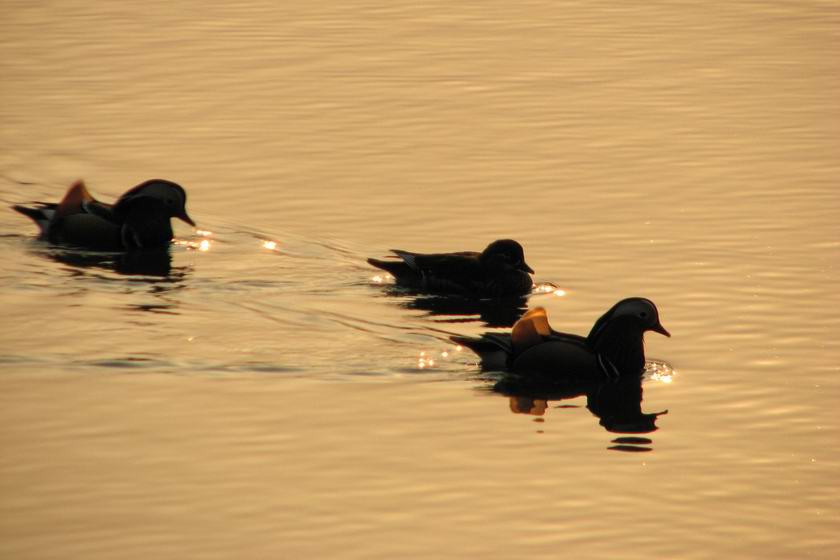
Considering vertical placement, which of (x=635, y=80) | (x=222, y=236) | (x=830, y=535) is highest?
(x=635, y=80)

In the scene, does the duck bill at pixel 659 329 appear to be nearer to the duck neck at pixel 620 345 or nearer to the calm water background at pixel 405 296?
the duck neck at pixel 620 345

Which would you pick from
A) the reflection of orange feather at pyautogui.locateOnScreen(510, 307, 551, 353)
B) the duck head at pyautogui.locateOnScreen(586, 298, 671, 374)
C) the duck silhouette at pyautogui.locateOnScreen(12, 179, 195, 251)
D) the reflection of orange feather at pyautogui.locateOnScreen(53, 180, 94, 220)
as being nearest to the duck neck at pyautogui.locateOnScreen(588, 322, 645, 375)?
the duck head at pyautogui.locateOnScreen(586, 298, 671, 374)

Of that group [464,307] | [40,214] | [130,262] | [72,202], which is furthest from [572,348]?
[40,214]

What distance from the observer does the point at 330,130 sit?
26.2 metres

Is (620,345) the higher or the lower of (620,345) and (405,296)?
the lower

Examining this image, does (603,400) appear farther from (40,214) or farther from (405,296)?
(40,214)

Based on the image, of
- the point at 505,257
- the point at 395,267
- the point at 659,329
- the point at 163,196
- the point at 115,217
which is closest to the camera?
the point at 659,329

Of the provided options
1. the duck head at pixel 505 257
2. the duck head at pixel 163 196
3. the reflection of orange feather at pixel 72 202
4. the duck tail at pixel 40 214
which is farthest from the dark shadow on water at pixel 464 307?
the duck tail at pixel 40 214

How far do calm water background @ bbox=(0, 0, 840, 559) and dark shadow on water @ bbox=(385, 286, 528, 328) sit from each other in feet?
0.67

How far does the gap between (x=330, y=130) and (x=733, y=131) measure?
17.8 ft

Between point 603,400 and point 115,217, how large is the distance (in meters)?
7.71

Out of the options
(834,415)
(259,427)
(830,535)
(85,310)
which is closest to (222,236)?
(85,310)

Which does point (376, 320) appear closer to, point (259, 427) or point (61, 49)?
point (259, 427)

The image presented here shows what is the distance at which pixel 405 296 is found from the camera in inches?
792
